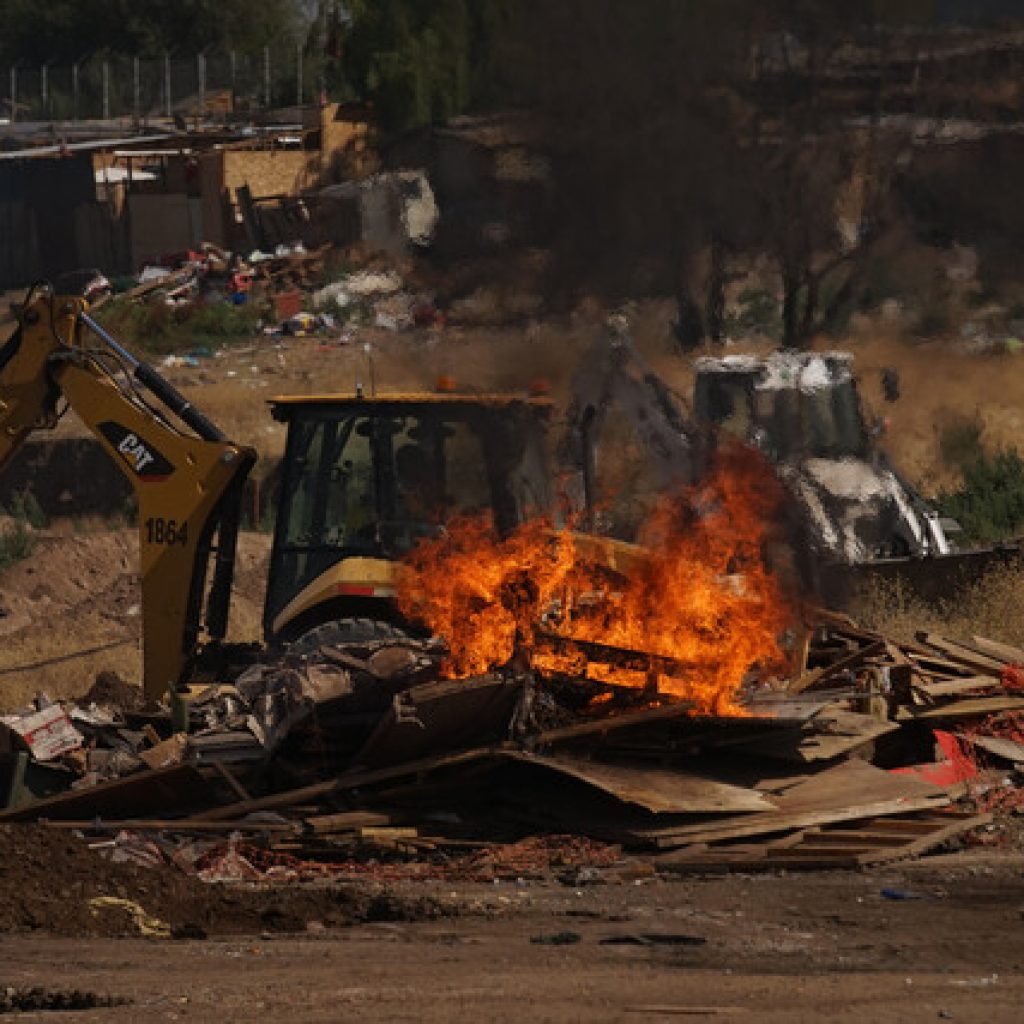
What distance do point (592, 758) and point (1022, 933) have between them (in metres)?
3.25

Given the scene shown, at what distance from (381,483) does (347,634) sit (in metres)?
1.16

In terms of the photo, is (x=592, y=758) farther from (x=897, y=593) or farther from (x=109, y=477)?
(x=109, y=477)

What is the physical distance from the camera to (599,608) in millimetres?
13688

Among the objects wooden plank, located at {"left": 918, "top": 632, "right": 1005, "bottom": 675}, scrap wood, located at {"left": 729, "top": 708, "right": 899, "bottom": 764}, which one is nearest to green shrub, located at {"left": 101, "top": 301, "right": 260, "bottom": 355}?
wooden plank, located at {"left": 918, "top": 632, "right": 1005, "bottom": 675}

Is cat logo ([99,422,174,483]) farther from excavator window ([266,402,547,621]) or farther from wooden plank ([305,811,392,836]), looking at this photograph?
wooden plank ([305,811,392,836])

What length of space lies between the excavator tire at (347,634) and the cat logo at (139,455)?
2.26 metres

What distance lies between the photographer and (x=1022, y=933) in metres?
10.5

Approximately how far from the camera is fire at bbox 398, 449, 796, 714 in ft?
43.4

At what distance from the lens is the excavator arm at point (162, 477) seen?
15344 millimetres

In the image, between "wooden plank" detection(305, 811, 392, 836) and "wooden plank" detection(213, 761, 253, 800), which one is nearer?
"wooden plank" detection(305, 811, 392, 836)

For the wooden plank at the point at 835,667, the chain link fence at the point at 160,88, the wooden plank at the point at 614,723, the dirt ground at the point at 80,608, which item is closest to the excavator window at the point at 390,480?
the wooden plank at the point at 614,723

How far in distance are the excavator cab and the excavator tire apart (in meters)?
0.25

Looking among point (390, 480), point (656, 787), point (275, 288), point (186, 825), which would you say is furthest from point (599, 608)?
point (275, 288)

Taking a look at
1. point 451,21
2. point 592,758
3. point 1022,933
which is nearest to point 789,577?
point 592,758
